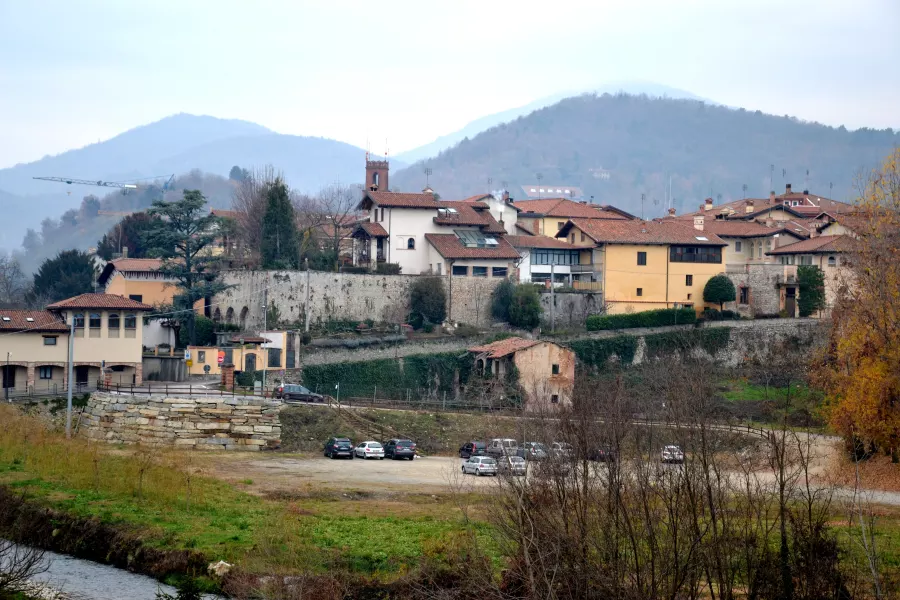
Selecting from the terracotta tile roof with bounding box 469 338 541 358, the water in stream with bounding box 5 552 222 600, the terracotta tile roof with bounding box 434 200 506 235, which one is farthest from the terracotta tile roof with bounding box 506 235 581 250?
the water in stream with bounding box 5 552 222 600

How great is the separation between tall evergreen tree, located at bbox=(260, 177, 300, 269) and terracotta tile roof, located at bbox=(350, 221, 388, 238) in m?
4.82

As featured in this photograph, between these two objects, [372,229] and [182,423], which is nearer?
[182,423]

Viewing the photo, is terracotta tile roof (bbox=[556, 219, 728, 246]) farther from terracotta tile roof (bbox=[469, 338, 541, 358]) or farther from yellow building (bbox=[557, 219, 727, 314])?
terracotta tile roof (bbox=[469, 338, 541, 358])

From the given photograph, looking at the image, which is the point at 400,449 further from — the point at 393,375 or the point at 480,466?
the point at 393,375

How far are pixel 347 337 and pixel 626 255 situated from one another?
19664 millimetres

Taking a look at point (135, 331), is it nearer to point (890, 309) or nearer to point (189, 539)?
point (189, 539)

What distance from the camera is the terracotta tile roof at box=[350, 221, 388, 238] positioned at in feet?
241

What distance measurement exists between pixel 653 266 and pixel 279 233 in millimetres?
23187

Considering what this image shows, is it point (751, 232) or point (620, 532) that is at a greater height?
point (751, 232)

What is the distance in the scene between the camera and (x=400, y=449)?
4759 cm

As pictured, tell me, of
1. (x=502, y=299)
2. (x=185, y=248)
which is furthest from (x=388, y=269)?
(x=185, y=248)

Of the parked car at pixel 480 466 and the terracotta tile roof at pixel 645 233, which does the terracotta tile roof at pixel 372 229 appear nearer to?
the terracotta tile roof at pixel 645 233

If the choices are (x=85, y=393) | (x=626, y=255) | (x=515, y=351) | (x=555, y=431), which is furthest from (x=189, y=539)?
(x=626, y=255)

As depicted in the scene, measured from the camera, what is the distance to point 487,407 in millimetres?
58031
